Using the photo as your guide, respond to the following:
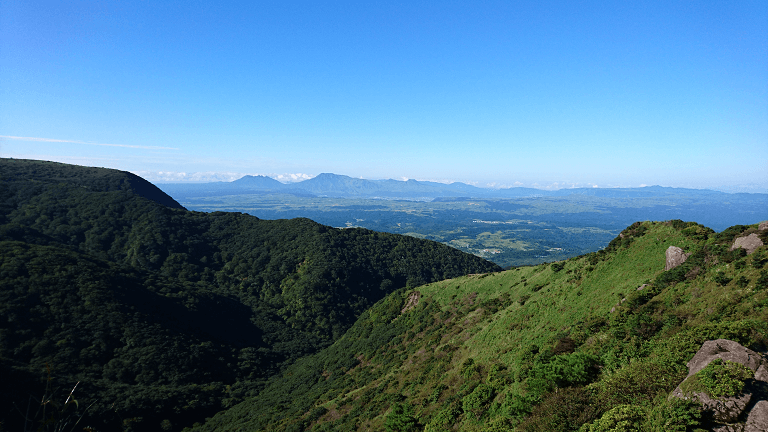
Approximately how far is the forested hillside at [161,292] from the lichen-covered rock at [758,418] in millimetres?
43332

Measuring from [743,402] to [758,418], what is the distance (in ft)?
2.20

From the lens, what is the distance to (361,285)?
112 metres

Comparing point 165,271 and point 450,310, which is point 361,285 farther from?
point 165,271

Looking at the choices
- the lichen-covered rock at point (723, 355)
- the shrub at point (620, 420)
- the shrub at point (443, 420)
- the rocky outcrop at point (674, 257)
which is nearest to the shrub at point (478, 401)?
the shrub at point (443, 420)

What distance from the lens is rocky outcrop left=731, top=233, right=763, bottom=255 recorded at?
27.7 m

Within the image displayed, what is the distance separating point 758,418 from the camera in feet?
47.6

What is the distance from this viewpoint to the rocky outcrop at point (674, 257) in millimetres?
32312

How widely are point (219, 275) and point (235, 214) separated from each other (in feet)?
129

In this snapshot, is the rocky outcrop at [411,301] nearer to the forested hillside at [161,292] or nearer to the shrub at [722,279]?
the forested hillside at [161,292]

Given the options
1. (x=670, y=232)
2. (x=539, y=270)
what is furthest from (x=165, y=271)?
(x=670, y=232)

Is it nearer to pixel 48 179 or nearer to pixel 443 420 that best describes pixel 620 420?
pixel 443 420

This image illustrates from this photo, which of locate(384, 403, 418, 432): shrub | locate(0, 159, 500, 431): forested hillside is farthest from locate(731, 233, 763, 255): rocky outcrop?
locate(0, 159, 500, 431): forested hillside

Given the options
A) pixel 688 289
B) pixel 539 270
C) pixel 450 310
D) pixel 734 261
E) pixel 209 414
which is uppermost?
pixel 734 261

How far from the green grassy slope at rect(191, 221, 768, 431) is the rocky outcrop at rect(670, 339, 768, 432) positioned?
84 centimetres
